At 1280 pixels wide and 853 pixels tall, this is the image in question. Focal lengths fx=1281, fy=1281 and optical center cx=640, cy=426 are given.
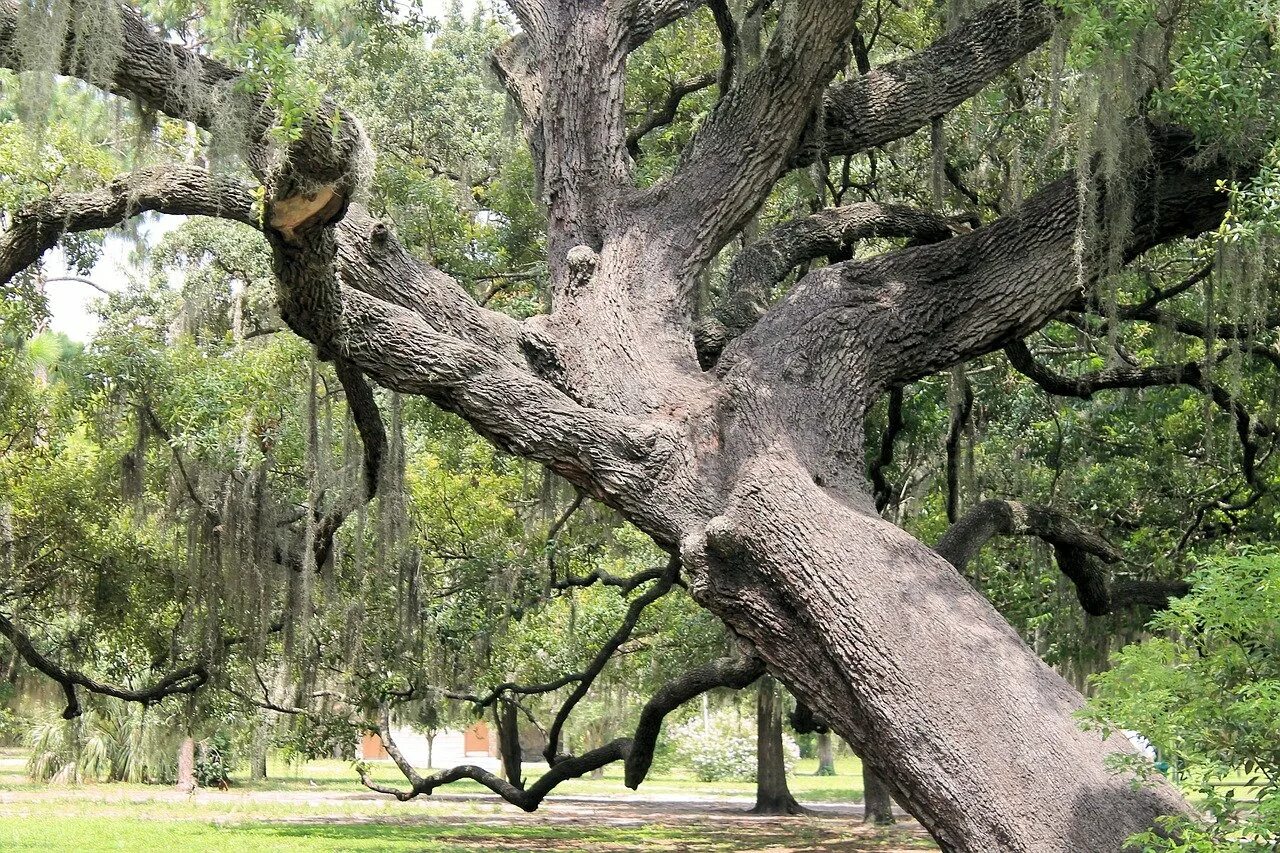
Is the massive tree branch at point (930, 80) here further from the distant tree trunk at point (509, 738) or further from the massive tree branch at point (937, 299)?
the distant tree trunk at point (509, 738)

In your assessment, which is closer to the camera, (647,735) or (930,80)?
(930,80)

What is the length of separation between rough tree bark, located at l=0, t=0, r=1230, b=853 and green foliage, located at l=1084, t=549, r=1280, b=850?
644 millimetres

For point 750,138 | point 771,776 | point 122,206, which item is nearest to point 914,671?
point 750,138

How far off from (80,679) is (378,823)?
272 inches

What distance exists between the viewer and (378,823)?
16.5 m

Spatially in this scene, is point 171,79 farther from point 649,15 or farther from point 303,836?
point 303,836

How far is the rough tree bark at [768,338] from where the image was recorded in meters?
4.38

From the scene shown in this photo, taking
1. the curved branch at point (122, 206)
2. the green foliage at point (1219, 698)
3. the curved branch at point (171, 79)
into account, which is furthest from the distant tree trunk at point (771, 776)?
the green foliage at point (1219, 698)

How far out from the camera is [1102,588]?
6945 mm

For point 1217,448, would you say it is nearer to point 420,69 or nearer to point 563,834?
point 563,834

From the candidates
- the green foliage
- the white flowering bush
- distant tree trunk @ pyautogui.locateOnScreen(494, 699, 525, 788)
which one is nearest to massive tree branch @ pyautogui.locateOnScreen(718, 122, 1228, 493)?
the green foliage

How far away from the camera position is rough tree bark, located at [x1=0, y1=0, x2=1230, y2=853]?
4.38 metres

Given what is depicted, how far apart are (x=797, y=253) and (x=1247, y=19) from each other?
7.81ft

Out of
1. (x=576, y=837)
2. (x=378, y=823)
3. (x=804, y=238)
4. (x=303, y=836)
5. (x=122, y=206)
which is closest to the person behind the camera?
(x=122, y=206)
